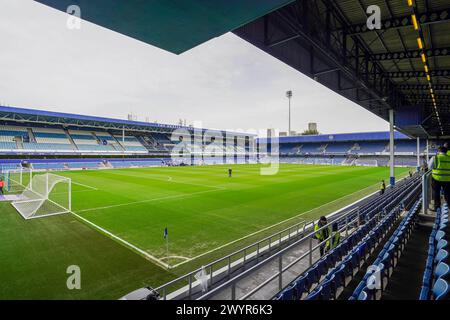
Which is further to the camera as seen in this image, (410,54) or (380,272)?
(410,54)

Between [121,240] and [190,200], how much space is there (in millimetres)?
7790

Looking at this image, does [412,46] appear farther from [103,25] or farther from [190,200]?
[190,200]

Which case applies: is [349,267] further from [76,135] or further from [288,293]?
[76,135]

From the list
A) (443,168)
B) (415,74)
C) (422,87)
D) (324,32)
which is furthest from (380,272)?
(422,87)

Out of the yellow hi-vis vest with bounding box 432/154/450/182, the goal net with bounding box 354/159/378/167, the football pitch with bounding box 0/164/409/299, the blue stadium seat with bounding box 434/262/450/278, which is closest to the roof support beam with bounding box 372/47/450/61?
the yellow hi-vis vest with bounding box 432/154/450/182

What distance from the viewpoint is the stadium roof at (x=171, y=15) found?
2885mm

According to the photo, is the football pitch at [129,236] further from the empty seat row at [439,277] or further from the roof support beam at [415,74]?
the roof support beam at [415,74]

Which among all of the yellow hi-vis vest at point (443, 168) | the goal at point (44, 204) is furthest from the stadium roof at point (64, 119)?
the yellow hi-vis vest at point (443, 168)

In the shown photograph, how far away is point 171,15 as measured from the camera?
3.18m

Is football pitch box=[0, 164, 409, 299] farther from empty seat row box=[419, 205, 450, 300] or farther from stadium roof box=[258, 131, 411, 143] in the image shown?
stadium roof box=[258, 131, 411, 143]

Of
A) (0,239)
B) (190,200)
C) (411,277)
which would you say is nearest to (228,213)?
(190,200)

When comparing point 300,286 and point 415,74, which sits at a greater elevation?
point 415,74

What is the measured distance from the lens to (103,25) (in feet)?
11.1

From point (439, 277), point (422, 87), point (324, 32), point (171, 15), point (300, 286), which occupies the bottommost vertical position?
point (300, 286)
